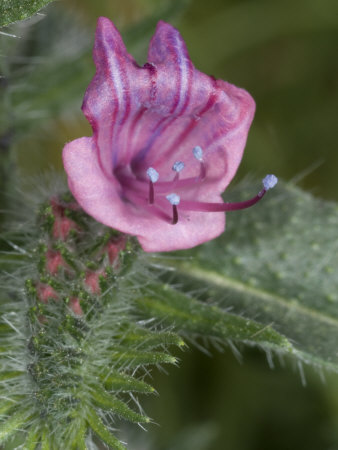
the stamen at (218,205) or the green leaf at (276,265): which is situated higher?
the stamen at (218,205)

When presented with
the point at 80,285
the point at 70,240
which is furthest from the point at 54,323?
the point at 70,240

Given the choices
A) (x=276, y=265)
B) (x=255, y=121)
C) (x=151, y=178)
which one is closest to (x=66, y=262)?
(x=151, y=178)

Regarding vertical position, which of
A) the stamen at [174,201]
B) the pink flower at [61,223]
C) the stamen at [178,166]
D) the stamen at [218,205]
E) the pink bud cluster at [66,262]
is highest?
the stamen at [178,166]

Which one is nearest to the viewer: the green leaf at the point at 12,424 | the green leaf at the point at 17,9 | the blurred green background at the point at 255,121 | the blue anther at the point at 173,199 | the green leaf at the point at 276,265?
the green leaf at the point at 17,9

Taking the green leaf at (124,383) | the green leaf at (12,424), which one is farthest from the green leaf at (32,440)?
the green leaf at (124,383)

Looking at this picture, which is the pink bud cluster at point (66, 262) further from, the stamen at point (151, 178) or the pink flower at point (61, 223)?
the stamen at point (151, 178)

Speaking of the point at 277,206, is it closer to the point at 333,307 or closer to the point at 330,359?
the point at 333,307

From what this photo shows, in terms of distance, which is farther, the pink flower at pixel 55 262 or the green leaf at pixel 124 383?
the pink flower at pixel 55 262
